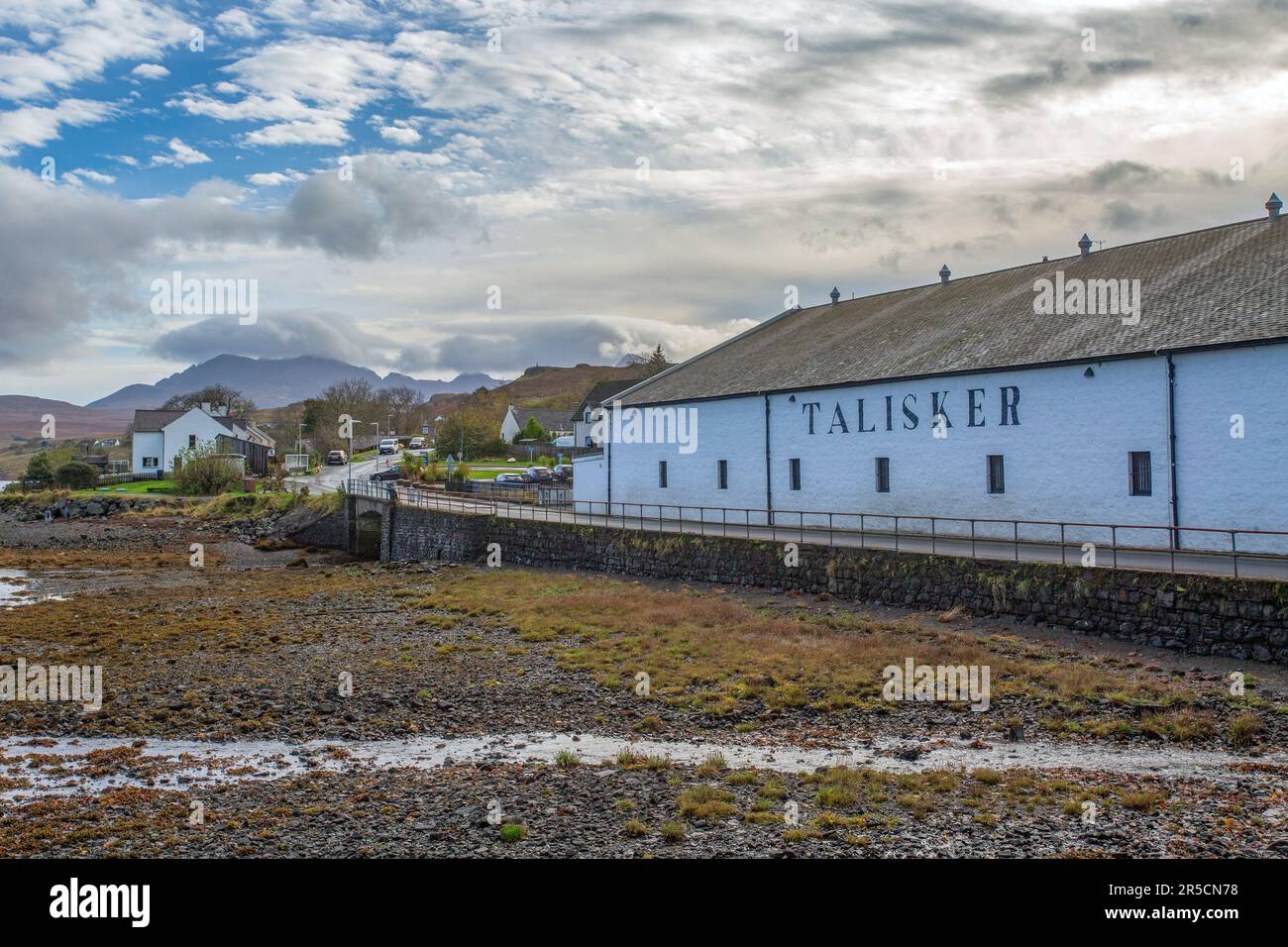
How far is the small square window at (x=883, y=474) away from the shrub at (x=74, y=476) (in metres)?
74.0

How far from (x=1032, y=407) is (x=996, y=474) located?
2.29m

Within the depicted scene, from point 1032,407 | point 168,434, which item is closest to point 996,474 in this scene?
point 1032,407

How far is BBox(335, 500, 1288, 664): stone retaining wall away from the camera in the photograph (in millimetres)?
17250

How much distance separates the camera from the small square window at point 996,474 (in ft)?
90.7

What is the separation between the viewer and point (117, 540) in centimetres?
5391

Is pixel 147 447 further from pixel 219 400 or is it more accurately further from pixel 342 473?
pixel 219 400

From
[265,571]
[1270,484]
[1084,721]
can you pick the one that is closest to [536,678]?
[1084,721]

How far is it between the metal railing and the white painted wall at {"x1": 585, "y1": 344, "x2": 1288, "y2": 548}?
0.53ft

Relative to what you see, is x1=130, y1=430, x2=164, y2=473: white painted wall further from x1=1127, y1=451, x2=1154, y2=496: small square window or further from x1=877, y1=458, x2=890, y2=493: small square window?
x1=1127, y1=451, x2=1154, y2=496: small square window

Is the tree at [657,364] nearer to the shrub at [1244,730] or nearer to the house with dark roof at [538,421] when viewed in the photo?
the house with dark roof at [538,421]

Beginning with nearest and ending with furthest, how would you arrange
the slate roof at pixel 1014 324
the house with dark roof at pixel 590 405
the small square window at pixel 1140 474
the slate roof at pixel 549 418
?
the small square window at pixel 1140 474, the slate roof at pixel 1014 324, the house with dark roof at pixel 590 405, the slate roof at pixel 549 418

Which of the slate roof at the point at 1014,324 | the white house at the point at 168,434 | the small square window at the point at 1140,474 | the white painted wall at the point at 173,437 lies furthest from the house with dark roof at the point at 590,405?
the small square window at the point at 1140,474

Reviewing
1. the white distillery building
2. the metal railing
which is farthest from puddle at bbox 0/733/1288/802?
the white distillery building
